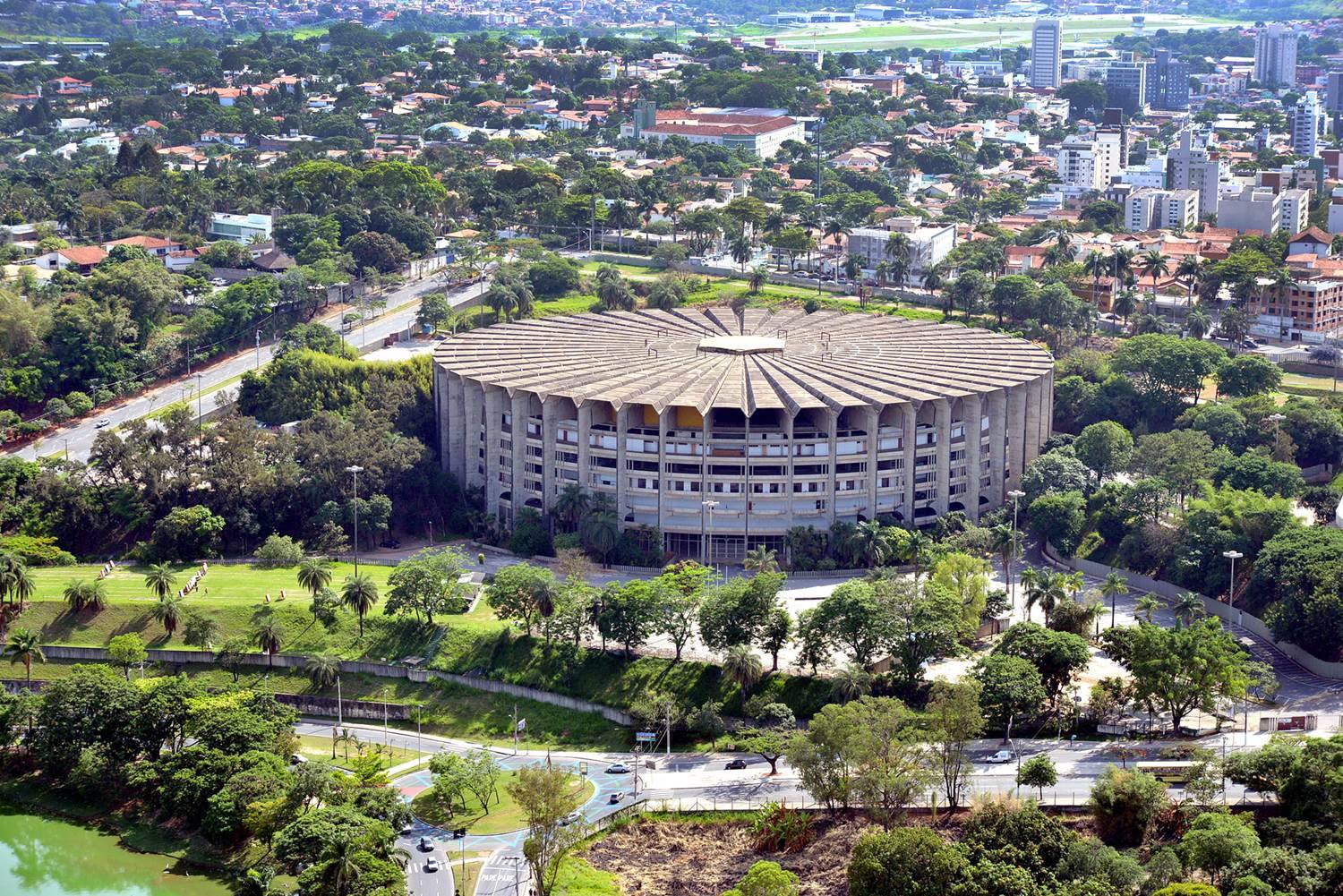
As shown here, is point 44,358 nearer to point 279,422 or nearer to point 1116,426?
point 279,422

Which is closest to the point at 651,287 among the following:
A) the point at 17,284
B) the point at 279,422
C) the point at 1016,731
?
the point at 279,422

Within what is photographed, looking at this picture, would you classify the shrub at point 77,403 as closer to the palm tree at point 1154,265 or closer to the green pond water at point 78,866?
the green pond water at point 78,866

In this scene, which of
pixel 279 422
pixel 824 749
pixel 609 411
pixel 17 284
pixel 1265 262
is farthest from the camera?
pixel 1265 262

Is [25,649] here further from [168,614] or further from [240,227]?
[240,227]

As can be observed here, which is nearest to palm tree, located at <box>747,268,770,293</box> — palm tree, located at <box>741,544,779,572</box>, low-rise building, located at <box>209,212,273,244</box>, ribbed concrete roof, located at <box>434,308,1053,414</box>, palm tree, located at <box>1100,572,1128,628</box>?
ribbed concrete roof, located at <box>434,308,1053,414</box>

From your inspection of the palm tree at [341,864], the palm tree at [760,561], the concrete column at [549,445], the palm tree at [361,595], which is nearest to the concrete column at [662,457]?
the concrete column at [549,445]
